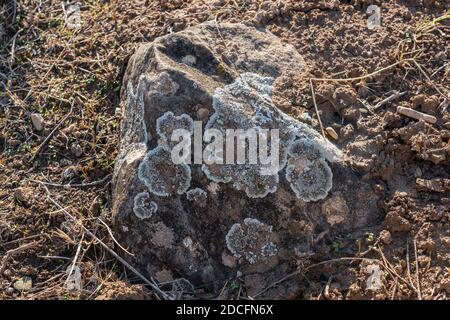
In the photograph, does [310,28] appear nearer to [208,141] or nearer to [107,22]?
[208,141]

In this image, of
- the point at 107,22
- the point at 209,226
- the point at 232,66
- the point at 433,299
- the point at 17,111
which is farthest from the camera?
the point at 107,22

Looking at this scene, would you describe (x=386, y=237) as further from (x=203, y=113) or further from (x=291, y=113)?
(x=203, y=113)

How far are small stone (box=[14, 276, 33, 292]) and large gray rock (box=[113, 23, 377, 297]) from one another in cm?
47

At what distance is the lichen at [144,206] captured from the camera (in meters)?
3.11

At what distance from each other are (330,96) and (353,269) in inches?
34.2

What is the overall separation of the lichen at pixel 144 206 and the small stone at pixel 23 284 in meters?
0.60

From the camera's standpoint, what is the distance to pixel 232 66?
3324mm

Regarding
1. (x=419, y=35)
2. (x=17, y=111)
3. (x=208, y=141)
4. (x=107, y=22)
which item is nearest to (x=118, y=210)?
(x=208, y=141)

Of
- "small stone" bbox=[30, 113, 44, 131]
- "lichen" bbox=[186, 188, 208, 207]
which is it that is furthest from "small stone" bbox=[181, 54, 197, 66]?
"small stone" bbox=[30, 113, 44, 131]

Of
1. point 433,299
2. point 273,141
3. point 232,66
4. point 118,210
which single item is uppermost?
point 232,66

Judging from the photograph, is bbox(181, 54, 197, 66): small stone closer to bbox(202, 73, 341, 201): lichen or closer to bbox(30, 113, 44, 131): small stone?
bbox(202, 73, 341, 201): lichen

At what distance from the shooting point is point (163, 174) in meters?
3.13

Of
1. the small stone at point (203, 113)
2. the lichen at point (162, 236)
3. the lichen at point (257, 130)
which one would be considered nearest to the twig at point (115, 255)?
the lichen at point (162, 236)

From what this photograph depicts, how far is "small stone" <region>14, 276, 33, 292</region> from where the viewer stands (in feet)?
10.2
